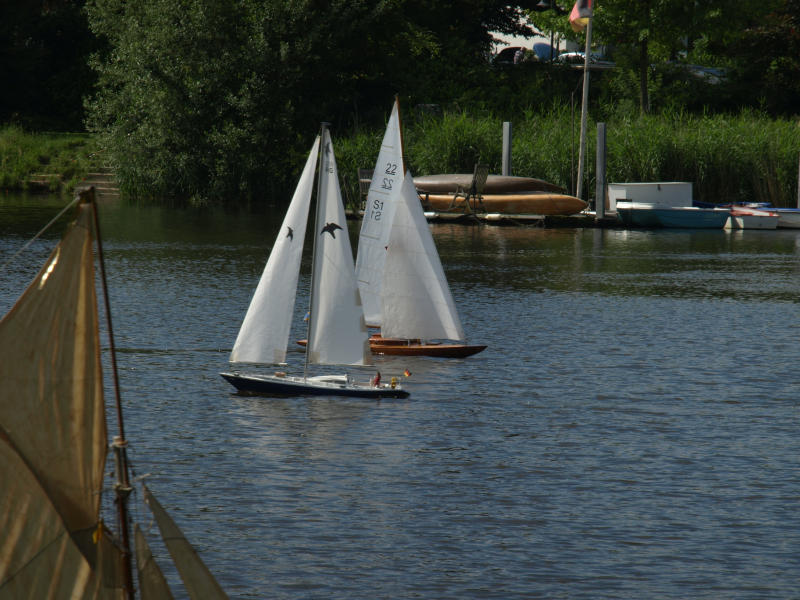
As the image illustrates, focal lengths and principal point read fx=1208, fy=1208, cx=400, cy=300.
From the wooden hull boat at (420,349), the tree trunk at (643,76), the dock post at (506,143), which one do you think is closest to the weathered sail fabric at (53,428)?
the wooden hull boat at (420,349)

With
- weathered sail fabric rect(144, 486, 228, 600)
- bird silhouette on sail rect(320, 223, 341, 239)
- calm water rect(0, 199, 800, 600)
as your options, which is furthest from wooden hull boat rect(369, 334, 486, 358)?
weathered sail fabric rect(144, 486, 228, 600)

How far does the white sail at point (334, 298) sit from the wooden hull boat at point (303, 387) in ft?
1.93

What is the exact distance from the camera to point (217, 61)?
232 ft

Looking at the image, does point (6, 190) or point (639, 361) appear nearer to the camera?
point (639, 361)

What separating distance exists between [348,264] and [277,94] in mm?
52323

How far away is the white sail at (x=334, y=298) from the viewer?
22.1m

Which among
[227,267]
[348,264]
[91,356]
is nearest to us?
[91,356]

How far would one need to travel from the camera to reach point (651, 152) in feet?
208

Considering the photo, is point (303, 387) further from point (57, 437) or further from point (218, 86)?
point (218, 86)

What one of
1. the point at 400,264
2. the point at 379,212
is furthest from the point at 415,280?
the point at 379,212

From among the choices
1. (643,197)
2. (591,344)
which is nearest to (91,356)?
(591,344)

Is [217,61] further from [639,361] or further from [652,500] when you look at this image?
[652,500]

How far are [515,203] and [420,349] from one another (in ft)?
115

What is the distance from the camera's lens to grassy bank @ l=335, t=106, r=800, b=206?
6303 cm
